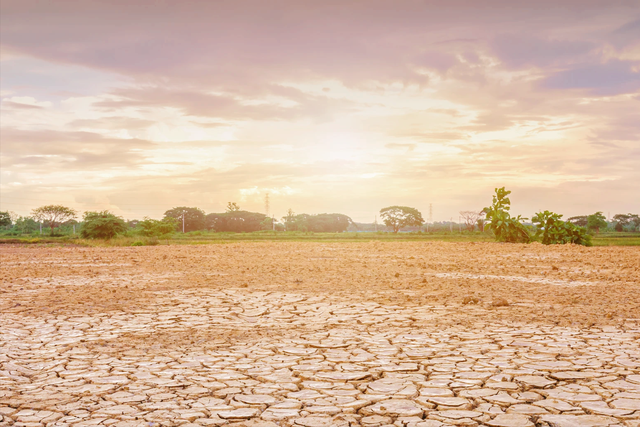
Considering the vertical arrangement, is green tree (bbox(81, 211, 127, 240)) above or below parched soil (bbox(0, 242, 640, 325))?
above


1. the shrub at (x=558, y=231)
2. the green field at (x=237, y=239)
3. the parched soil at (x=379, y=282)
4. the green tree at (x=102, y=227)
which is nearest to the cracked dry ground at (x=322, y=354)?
the parched soil at (x=379, y=282)

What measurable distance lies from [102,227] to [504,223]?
22334 millimetres

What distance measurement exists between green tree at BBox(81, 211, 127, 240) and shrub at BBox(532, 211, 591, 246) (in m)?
23.0

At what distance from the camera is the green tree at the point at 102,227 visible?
95.1 ft

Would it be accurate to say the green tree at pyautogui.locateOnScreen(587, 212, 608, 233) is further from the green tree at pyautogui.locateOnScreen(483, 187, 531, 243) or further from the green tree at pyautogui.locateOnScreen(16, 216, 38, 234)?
the green tree at pyautogui.locateOnScreen(16, 216, 38, 234)

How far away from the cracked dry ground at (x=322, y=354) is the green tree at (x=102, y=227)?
2127 centimetres

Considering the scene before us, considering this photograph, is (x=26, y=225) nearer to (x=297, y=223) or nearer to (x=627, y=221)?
(x=297, y=223)

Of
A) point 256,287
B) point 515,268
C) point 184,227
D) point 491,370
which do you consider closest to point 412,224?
point 184,227

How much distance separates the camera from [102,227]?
95.2ft

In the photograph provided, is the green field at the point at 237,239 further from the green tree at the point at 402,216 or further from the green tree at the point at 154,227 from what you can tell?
the green tree at the point at 402,216

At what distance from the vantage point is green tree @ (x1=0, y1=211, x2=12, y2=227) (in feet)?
172

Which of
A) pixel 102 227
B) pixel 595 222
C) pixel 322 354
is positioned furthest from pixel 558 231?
pixel 595 222

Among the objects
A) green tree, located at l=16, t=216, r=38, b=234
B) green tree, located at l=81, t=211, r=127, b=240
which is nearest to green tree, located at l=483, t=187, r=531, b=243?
green tree, located at l=81, t=211, r=127, b=240

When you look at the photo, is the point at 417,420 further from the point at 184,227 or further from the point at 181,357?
the point at 184,227
